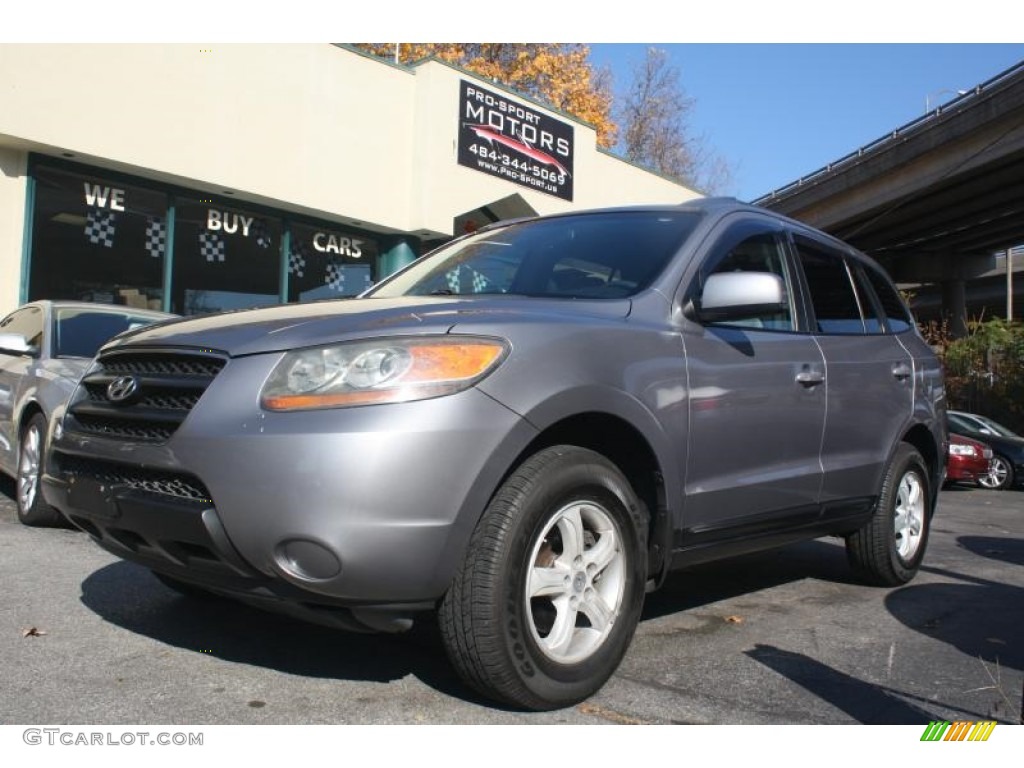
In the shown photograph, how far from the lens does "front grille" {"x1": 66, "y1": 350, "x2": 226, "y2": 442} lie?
2.70 meters

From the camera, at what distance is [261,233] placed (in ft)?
41.5

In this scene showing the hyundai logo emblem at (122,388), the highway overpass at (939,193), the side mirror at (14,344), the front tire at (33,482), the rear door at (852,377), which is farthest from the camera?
the highway overpass at (939,193)

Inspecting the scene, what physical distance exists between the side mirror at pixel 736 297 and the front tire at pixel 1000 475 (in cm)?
1303

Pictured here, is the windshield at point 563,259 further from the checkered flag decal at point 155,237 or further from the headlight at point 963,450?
the headlight at point 963,450

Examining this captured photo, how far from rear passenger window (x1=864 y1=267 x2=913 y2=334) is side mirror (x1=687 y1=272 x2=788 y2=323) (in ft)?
6.74

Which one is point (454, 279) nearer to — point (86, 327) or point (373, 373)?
point (373, 373)

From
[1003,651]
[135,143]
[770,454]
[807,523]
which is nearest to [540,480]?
[770,454]

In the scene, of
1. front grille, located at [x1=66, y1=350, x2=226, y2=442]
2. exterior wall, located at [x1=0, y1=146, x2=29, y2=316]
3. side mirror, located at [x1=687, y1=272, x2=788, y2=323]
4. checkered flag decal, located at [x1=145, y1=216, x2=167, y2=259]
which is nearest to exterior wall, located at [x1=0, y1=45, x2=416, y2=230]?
exterior wall, located at [x1=0, y1=146, x2=29, y2=316]

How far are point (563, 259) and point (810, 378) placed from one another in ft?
3.98

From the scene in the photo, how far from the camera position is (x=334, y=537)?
238 centimetres

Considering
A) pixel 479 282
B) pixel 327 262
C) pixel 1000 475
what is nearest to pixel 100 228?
pixel 327 262

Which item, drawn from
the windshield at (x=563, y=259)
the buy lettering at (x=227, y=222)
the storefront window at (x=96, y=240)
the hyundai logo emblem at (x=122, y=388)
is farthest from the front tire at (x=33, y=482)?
the buy lettering at (x=227, y=222)

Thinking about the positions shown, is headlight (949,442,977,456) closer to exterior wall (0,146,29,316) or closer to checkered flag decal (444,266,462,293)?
checkered flag decal (444,266,462,293)

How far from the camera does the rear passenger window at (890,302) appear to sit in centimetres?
523
